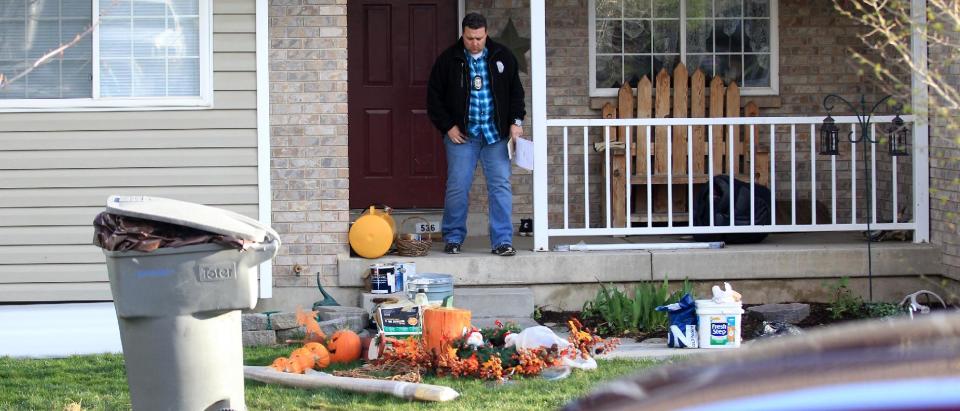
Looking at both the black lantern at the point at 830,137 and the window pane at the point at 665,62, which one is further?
the window pane at the point at 665,62

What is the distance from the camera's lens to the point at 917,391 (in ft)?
4.79

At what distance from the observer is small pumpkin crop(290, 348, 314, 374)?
6531 mm

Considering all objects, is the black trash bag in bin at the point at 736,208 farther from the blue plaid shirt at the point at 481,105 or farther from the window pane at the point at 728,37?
the blue plaid shirt at the point at 481,105

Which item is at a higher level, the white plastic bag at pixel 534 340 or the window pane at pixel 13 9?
the window pane at pixel 13 9

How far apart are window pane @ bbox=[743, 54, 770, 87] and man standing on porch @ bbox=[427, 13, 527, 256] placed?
8.99 feet

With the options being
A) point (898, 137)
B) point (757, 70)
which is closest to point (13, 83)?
point (757, 70)

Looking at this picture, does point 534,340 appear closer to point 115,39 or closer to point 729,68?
point 115,39

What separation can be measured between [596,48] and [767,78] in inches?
59.3

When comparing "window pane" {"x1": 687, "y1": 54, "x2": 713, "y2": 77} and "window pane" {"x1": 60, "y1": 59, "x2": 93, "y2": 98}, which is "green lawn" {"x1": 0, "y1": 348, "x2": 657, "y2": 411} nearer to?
"window pane" {"x1": 60, "y1": 59, "x2": 93, "y2": 98}

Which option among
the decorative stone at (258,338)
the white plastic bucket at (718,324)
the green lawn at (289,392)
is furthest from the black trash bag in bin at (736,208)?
the decorative stone at (258,338)

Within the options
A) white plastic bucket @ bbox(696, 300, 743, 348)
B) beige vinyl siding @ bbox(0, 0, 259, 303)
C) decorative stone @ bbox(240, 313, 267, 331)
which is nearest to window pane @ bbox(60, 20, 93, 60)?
beige vinyl siding @ bbox(0, 0, 259, 303)

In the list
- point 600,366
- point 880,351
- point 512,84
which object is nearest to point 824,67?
point 512,84

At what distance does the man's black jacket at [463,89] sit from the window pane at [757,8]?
2868 mm

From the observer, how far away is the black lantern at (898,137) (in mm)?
8406
